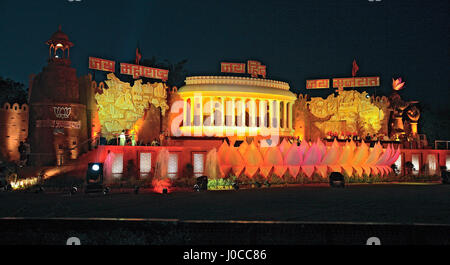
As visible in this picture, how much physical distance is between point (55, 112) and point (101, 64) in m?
5.95

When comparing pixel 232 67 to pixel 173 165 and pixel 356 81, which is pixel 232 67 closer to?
pixel 173 165

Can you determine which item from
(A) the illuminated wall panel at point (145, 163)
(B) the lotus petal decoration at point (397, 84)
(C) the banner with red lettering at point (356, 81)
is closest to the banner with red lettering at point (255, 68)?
(C) the banner with red lettering at point (356, 81)

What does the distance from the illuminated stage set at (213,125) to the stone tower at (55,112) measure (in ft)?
0.23

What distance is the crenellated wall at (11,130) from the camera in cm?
3366

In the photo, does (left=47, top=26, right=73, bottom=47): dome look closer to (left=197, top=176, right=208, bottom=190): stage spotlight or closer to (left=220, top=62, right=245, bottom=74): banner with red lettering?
(left=220, top=62, right=245, bottom=74): banner with red lettering

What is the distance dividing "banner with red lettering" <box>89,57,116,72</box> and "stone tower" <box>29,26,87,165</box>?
233cm

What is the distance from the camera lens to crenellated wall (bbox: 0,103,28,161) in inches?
1325

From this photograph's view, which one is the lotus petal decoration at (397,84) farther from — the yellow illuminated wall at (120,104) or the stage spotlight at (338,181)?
the yellow illuminated wall at (120,104)

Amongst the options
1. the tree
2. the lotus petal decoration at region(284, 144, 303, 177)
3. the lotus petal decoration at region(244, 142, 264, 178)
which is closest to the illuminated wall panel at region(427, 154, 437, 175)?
the lotus petal decoration at region(284, 144, 303, 177)

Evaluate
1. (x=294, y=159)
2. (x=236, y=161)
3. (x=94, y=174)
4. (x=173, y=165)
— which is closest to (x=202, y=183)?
(x=236, y=161)

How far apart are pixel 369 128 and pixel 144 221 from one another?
124 feet

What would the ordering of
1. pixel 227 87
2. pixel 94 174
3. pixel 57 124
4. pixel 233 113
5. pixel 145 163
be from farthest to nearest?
pixel 233 113
pixel 227 87
pixel 57 124
pixel 145 163
pixel 94 174

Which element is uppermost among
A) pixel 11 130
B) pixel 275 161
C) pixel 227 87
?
pixel 227 87

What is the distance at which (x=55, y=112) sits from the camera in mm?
32812
